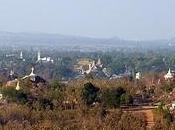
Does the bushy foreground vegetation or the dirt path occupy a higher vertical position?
the bushy foreground vegetation

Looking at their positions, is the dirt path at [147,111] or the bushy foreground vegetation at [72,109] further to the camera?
the dirt path at [147,111]

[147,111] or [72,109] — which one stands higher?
[72,109]

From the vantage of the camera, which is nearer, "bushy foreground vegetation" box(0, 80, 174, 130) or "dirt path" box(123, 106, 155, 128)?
"bushy foreground vegetation" box(0, 80, 174, 130)

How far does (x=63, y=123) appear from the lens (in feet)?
81.3

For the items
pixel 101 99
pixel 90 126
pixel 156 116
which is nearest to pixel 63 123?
pixel 90 126

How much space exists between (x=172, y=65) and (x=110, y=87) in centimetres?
4769

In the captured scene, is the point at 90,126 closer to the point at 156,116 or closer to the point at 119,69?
the point at 156,116

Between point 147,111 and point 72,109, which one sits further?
point 147,111

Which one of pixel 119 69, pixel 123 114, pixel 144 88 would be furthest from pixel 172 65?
pixel 123 114

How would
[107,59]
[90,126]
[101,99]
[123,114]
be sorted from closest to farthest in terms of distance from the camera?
[90,126] < [123,114] < [101,99] < [107,59]

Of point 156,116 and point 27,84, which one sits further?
point 27,84

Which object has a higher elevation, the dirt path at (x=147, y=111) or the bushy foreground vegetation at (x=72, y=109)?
the bushy foreground vegetation at (x=72, y=109)

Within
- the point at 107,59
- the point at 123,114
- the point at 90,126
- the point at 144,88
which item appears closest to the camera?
the point at 90,126

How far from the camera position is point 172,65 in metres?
82.1
